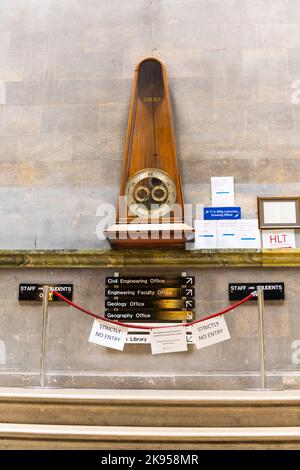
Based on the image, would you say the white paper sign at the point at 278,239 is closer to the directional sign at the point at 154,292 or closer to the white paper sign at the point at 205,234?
the white paper sign at the point at 205,234

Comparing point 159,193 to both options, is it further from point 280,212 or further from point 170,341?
point 170,341

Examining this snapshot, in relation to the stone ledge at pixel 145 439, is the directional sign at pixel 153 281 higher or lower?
higher

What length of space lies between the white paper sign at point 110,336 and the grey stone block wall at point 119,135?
3.2 inches

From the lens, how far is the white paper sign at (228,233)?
444 centimetres

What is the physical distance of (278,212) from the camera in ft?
14.7

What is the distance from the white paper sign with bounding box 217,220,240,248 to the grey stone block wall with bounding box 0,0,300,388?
7.9 inches

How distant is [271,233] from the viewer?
446 cm

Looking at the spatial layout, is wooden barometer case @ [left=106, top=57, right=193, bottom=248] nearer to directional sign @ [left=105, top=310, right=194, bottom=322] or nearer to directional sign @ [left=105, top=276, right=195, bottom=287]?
directional sign @ [left=105, top=276, right=195, bottom=287]

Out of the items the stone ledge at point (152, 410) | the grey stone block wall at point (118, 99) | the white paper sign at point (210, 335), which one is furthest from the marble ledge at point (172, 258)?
the stone ledge at point (152, 410)

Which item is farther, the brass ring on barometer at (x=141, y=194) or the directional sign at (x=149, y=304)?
the brass ring on barometer at (x=141, y=194)

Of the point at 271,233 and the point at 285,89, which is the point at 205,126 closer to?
the point at 285,89

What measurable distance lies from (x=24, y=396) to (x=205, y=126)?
3.19 meters

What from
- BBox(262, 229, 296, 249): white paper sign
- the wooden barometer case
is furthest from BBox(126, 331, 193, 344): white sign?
BBox(262, 229, 296, 249): white paper sign

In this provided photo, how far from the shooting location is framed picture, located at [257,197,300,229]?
446 centimetres
